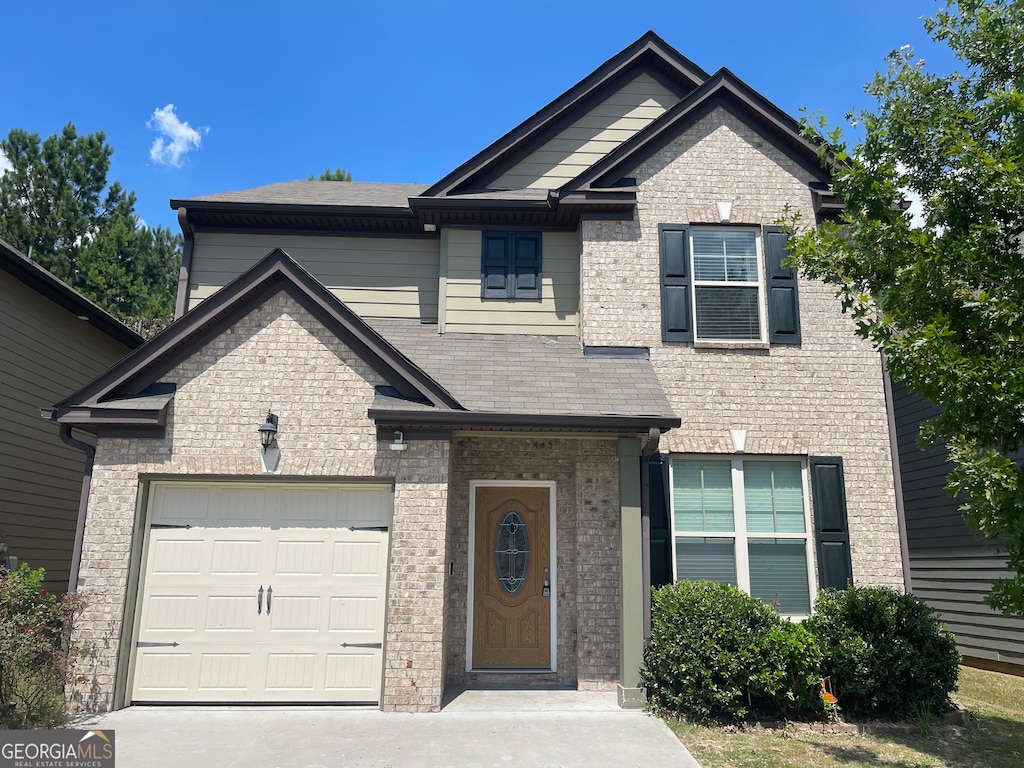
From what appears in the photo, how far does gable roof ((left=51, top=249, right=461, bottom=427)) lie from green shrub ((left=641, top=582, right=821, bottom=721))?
3339 mm

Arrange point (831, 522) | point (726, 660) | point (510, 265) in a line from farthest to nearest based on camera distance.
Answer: point (510, 265) < point (831, 522) < point (726, 660)

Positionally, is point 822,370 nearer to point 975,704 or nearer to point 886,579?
point 886,579

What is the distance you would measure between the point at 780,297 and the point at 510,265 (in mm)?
3711

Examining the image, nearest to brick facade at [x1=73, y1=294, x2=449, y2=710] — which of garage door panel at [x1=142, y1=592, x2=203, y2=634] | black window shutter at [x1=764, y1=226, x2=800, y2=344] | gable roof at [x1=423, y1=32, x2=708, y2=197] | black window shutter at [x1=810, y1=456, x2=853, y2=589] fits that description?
garage door panel at [x1=142, y1=592, x2=203, y2=634]

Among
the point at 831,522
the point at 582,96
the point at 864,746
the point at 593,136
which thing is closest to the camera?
the point at 864,746

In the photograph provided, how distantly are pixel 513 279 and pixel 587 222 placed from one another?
1.33 m

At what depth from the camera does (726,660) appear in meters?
7.16

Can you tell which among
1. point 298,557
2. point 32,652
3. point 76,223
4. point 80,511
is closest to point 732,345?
point 298,557

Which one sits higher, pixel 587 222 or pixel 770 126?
pixel 770 126

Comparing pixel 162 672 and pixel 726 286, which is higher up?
pixel 726 286

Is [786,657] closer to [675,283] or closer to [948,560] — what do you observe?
[675,283]

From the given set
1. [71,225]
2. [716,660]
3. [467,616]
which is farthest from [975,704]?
[71,225]

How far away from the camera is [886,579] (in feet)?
28.2

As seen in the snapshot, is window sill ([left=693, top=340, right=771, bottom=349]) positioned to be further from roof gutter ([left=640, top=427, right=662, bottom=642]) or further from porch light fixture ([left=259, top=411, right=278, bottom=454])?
porch light fixture ([left=259, top=411, right=278, bottom=454])
